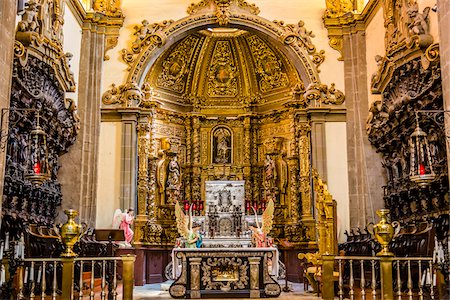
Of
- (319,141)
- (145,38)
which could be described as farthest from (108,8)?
(319,141)

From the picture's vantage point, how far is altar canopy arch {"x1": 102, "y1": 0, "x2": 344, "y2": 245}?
54.4 ft

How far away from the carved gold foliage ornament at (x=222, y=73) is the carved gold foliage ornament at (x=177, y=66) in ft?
3.04

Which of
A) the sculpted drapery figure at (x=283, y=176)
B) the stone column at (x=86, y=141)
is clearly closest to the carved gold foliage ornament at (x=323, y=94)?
the sculpted drapery figure at (x=283, y=176)

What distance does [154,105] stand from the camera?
1731 cm

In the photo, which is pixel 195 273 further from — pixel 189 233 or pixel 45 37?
pixel 45 37

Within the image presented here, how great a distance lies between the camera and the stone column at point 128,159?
1597 cm

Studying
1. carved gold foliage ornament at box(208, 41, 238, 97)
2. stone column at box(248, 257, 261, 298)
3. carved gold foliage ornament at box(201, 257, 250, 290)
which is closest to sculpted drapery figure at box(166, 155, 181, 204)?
carved gold foliage ornament at box(208, 41, 238, 97)

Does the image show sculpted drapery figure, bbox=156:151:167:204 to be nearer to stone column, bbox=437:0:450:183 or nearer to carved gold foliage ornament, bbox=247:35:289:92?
carved gold foliage ornament, bbox=247:35:289:92

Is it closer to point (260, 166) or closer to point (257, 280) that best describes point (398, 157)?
point (257, 280)

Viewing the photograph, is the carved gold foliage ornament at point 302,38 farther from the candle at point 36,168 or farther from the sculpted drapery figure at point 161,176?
the candle at point 36,168

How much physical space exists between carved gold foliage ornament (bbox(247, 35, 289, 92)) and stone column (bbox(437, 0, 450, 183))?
9.09 meters

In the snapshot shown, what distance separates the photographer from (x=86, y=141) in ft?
51.8

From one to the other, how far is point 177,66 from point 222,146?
3091 mm

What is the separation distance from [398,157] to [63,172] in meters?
8.45
